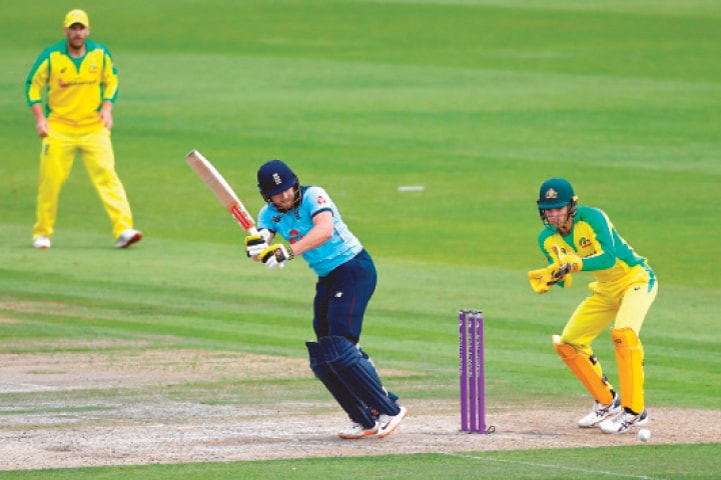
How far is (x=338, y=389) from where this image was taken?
36.7 feet

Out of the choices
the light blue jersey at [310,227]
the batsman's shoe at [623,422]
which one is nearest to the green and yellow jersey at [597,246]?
the batsman's shoe at [623,422]

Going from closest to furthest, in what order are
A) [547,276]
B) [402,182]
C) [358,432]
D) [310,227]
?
[358,432]
[310,227]
[547,276]
[402,182]

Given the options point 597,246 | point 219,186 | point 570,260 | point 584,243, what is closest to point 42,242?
point 219,186

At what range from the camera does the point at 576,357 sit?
11.9 metres

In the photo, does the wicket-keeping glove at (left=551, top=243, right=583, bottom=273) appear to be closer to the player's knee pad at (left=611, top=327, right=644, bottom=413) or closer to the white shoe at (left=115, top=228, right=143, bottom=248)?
the player's knee pad at (left=611, top=327, right=644, bottom=413)

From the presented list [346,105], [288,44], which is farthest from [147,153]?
[288,44]

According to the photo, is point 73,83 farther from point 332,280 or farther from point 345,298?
point 345,298

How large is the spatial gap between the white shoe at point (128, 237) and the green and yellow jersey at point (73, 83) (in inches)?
49.1

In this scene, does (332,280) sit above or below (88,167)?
below

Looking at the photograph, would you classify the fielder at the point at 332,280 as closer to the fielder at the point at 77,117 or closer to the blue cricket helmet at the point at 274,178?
the blue cricket helmet at the point at 274,178

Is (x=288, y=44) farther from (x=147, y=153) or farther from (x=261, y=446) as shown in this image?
(x=261, y=446)

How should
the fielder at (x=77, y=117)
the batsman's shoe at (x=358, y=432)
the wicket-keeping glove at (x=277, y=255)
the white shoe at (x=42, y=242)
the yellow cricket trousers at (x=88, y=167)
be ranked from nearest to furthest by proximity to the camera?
the wicket-keeping glove at (x=277, y=255), the batsman's shoe at (x=358, y=432), the fielder at (x=77, y=117), the yellow cricket trousers at (x=88, y=167), the white shoe at (x=42, y=242)

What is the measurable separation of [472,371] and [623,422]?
1118 millimetres

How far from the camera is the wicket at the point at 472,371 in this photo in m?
11.1
